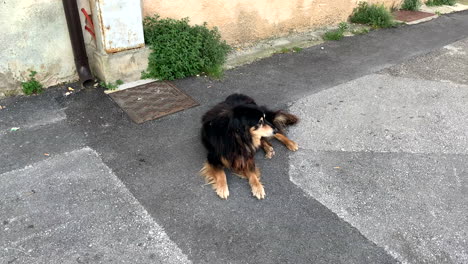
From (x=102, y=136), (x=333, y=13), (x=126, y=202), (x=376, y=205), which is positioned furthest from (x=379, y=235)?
(x=333, y=13)

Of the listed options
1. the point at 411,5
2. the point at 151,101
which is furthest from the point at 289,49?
the point at 411,5

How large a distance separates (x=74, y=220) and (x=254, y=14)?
511 centimetres

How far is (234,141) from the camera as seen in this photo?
10.4 feet

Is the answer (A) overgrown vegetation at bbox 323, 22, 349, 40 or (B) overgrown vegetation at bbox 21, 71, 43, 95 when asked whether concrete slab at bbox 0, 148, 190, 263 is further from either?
(A) overgrown vegetation at bbox 323, 22, 349, 40

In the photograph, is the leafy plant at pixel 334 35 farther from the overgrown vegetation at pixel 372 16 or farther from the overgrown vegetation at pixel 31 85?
the overgrown vegetation at pixel 31 85

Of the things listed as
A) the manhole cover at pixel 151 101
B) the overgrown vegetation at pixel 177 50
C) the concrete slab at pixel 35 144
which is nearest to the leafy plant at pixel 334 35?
the overgrown vegetation at pixel 177 50

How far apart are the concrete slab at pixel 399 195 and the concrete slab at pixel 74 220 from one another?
1586 millimetres

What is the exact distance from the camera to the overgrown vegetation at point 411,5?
9.50m

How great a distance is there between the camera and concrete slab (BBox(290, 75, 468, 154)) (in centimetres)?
422

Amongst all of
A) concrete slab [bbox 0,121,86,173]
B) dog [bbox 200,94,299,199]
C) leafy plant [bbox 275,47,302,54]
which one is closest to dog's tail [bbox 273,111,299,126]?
dog [bbox 200,94,299,199]

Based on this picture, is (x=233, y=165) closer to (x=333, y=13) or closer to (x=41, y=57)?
(x=41, y=57)

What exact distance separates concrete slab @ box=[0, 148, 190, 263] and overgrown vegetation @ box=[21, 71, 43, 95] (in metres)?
1.67

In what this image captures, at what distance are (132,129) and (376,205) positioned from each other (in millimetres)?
2818

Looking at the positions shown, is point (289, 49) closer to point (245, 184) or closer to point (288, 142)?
point (288, 142)
